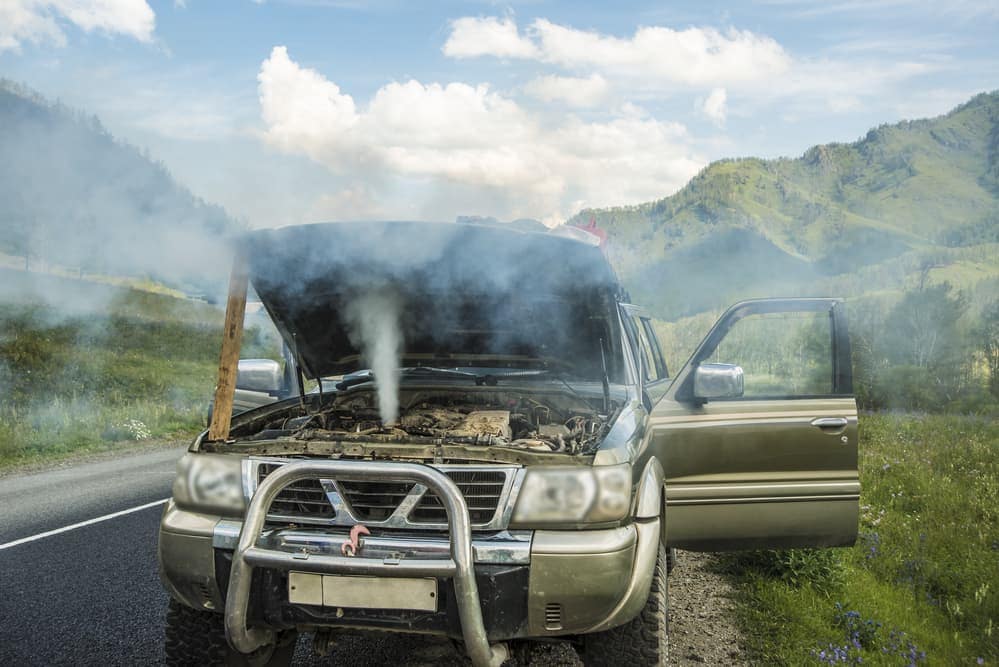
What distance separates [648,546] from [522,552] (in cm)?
52

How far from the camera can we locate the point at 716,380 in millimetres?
3732

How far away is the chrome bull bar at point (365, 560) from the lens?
7.61 feet

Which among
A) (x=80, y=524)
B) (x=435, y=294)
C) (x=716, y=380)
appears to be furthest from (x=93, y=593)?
(x=716, y=380)

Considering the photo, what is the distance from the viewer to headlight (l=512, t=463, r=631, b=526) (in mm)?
2582

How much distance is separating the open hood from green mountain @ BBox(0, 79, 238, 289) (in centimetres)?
84

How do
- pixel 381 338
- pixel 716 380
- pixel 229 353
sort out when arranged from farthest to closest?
pixel 381 338
pixel 716 380
pixel 229 353

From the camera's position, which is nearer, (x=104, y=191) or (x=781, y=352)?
(x=104, y=191)

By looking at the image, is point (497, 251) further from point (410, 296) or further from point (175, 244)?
point (175, 244)

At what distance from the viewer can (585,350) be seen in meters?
4.17

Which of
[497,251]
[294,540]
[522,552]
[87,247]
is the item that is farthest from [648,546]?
[87,247]

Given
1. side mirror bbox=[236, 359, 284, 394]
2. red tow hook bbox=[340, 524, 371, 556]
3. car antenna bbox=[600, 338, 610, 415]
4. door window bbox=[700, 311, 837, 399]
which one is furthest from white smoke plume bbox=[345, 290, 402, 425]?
door window bbox=[700, 311, 837, 399]

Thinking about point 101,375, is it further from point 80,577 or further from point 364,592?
point 364,592

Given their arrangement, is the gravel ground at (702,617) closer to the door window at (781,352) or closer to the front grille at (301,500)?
the front grille at (301,500)

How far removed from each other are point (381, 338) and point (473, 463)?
1803 mm
